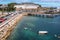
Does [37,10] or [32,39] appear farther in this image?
[37,10]

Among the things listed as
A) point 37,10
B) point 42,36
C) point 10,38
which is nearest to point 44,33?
point 42,36

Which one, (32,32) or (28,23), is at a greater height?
(32,32)

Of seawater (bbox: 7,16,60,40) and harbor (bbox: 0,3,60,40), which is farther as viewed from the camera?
harbor (bbox: 0,3,60,40)

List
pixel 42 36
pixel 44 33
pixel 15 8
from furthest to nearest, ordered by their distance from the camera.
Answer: pixel 15 8, pixel 44 33, pixel 42 36

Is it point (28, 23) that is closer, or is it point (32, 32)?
point (32, 32)

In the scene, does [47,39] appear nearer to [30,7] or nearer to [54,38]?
[54,38]

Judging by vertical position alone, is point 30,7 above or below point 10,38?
below

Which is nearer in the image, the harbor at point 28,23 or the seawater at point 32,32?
the seawater at point 32,32

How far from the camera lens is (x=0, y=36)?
1264 inches

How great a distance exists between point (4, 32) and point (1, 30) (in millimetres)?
1115

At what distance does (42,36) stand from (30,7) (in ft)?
188

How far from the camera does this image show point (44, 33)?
37.2m

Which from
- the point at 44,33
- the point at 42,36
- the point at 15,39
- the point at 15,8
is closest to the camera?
the point at 15,39

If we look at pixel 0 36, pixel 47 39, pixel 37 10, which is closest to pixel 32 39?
pixel 47 39
